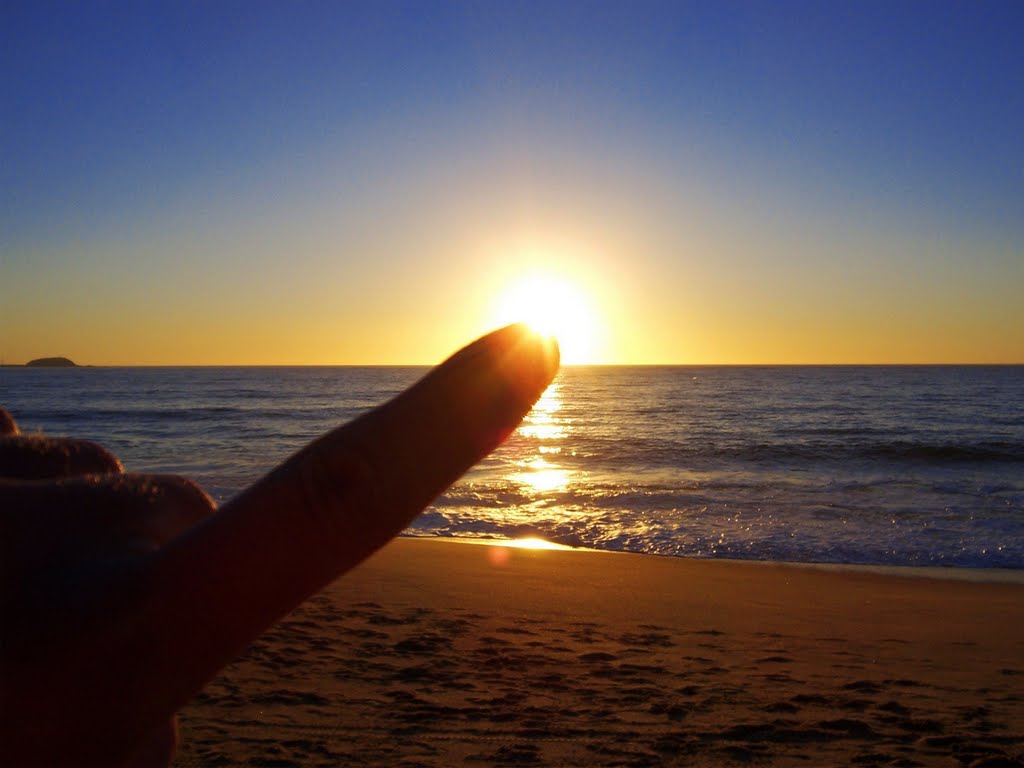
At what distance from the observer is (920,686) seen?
18.7 ft

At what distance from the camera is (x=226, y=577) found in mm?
422

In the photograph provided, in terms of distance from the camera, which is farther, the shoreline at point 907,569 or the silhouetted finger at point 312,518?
the shoreline at point 907,569

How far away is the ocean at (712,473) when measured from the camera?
12.0 metres

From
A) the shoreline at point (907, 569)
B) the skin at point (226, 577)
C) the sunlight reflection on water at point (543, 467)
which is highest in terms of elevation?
the skin at point (226, 577)

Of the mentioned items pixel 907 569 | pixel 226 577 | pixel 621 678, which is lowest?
pixel 907 569

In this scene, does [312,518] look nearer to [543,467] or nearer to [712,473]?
[712,473]

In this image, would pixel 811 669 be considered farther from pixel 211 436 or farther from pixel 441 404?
pixel 211 436

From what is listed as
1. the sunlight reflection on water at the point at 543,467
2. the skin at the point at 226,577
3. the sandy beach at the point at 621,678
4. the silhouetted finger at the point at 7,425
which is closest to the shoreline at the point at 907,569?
the sandy beach at the point at 621,678

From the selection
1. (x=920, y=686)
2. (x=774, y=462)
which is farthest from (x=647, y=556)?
(x=774, y=462)

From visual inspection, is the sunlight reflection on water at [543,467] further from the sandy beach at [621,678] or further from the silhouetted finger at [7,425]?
the silhouetted finger at [7,425]

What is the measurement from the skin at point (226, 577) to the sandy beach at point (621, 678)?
418 cm

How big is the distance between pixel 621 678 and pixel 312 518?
561 cm

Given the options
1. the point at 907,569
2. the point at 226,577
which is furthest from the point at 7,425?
the point at 907,569

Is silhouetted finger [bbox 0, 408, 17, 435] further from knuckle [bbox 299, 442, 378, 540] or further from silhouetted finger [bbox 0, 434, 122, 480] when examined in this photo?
knuckle [bbox 299, 442, 378, 540]
